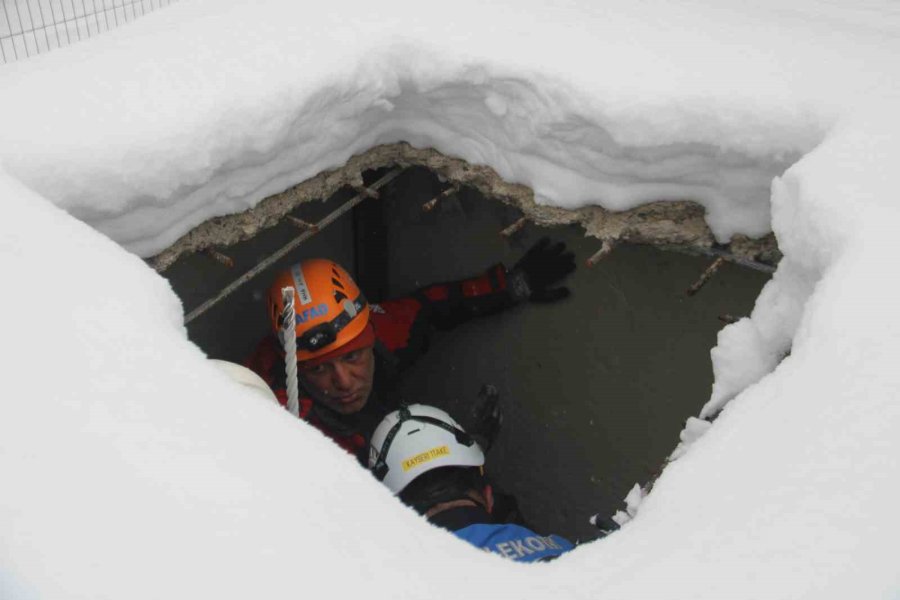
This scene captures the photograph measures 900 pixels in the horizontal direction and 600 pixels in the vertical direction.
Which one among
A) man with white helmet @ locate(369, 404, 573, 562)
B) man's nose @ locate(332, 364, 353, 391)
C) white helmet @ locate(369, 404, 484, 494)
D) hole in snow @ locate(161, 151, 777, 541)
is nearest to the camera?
man with white helmet @ locate(369, 404, 573, 562)

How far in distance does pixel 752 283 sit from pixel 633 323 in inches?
28.6

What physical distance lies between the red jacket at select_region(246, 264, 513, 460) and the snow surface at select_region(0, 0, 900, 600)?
4.44 feet

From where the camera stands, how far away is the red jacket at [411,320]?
470 centimetres

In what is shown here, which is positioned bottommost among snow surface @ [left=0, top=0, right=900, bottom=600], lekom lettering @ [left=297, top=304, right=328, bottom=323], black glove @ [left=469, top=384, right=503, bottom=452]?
black glove @ [left=469, top=384, right=503, bottom=452]

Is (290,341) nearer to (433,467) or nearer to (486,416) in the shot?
(433,467)

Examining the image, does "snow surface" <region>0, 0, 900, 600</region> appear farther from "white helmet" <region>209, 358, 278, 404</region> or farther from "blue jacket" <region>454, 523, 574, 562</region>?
"blue jacket" <region>454, 523, 574, 562</region>

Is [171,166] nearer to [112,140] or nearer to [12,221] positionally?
[112,140]

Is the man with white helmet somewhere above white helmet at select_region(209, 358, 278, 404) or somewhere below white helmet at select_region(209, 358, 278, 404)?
below

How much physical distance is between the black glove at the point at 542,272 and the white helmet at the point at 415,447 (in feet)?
2.87

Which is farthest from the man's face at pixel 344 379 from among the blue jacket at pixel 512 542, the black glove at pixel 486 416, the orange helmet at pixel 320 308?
the blue jacket at pixel 512 542

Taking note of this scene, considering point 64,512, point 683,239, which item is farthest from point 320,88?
point 64,512

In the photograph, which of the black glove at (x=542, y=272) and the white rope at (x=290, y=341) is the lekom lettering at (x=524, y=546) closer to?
the white rope at (x=290, y=341)

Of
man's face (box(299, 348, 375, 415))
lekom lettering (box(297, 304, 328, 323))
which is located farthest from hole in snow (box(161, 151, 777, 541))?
man's face (box(299, 348, 375, 415))

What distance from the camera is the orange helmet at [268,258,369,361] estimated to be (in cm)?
421
